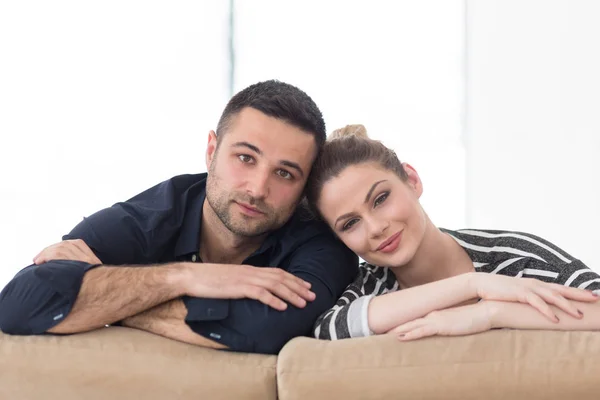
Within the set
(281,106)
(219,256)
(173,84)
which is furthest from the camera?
(173,84)

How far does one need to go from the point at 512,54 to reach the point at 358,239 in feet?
10.8

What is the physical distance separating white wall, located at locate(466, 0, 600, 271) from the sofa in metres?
2.86

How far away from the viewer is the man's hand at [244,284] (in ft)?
4.72

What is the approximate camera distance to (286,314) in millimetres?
1442

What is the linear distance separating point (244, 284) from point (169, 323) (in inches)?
6.6

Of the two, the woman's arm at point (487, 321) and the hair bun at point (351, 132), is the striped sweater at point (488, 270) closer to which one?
the woman's arm at point (487, 321)

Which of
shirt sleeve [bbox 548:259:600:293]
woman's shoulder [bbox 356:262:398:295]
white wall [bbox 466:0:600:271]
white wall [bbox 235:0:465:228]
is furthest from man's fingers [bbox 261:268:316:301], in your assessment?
white wall [bbox 235:0:465:228]

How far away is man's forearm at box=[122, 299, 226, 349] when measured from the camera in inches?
51.9

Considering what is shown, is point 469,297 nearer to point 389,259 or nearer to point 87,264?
point 389,259

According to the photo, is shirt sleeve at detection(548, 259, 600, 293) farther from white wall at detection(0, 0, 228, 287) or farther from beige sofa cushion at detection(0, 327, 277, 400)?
white wall at detection(0, 0, 228, 287)

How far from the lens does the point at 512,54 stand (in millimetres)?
4559

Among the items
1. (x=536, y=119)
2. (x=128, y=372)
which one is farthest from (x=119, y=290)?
(x=536, y=119)

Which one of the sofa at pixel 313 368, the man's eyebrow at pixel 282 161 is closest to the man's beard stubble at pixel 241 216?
the man's eyebrow at pixel 282 161

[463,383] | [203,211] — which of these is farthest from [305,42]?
[463,383]
